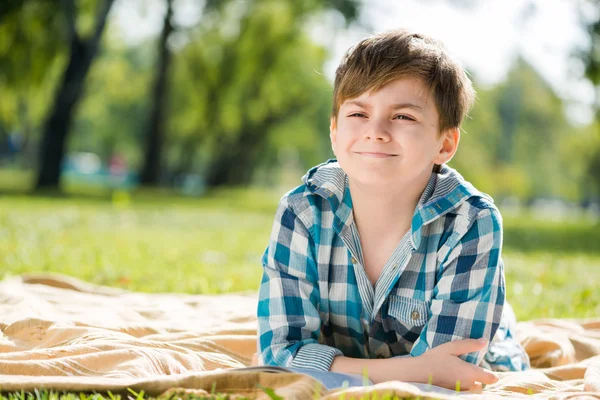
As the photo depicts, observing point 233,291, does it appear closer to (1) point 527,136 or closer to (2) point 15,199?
(2) point 15,199

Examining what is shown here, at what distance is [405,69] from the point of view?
8.17 ft

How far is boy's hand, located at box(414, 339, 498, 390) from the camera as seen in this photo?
236 cm

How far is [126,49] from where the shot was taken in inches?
1535

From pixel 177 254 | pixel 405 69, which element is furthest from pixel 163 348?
pixel 177 254

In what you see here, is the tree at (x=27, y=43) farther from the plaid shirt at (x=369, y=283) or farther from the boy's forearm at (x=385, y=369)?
the boy's forearm at (x=385, y=369)

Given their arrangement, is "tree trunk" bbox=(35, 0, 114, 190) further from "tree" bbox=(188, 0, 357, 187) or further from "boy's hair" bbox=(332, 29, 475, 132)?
"boy's hair" bbox=(332, 29, 475, 132)

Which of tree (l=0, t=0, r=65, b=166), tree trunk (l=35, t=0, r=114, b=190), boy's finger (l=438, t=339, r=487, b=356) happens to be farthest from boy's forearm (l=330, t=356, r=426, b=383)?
tree (l=0, t=0, r=65, b=166)

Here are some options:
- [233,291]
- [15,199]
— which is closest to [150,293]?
[233,291]

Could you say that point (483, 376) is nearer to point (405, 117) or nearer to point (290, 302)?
point (290, 302)

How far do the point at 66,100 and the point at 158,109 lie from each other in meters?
5.24

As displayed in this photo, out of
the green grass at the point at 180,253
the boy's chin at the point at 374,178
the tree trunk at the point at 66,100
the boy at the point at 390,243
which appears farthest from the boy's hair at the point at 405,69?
the tree trunk at the point at 66,100

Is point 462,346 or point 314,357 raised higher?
point 462,346

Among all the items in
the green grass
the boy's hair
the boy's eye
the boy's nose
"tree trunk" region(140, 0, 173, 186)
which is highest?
"tree trunk" region(140, 0, 173, 186)

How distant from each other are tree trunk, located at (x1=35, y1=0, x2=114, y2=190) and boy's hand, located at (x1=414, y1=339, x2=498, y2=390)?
526 inches
